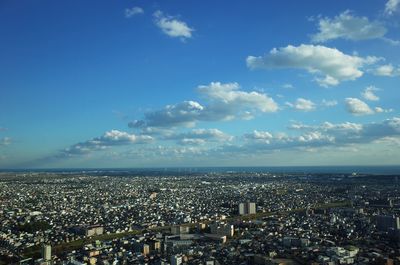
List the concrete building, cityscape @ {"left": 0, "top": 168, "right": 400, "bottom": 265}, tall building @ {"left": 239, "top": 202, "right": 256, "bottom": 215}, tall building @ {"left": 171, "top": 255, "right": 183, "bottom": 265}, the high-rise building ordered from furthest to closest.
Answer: tall building @ {"left": 239, "top": 202, "right": 256, "bottom": 215} < the concrete building < the high-rise building < cityscape @ {"left": 0, "top": 168, "right": 400, "bottom": 265} < tall building @ {"left": 171, "top": 255, "right": 183, "bottom": 265}

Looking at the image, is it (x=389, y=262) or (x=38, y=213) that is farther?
(x=38, y=213)

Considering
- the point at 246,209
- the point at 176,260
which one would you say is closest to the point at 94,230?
the point at 176,260

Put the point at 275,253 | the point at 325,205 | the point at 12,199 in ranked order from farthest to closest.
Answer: the point at 12,199 < the point at 325,205 < the point at 275,253

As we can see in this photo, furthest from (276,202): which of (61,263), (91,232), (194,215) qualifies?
(61,263)

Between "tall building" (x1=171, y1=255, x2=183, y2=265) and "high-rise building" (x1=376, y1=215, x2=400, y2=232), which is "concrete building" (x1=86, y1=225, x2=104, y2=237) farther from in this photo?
"high-rise building" (x1=376, y1=215, x2=400, y2=232)

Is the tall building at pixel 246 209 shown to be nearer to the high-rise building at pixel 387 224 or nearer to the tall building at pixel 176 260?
the high-rise building at pixel 387 224

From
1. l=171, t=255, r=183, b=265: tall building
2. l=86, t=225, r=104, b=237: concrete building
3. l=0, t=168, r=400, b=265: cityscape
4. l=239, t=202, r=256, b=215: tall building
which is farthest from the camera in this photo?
l=239, t=202, r=256, b=215: tall building

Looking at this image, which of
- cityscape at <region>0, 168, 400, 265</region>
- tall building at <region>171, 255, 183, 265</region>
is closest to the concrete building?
cityscape at <region>0, 168, 400, 265</region>

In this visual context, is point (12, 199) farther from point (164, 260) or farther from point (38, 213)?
point (164, 260)

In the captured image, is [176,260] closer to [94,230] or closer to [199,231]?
[199,231]

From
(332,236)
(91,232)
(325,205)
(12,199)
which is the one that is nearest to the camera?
(332,236)

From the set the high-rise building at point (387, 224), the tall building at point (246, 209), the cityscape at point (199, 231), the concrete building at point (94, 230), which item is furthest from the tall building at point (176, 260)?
the tall building at point (246, 209)
